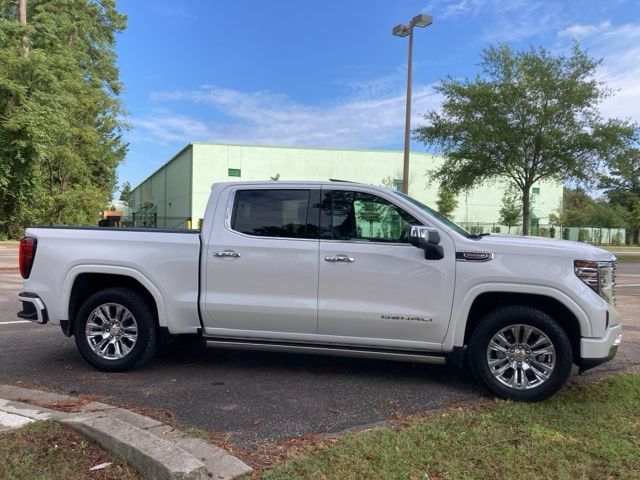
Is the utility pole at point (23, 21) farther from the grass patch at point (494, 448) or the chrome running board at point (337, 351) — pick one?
the grass patch at point (494, 448)

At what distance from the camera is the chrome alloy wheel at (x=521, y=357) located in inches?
186

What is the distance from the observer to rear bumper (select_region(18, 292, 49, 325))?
5578mm

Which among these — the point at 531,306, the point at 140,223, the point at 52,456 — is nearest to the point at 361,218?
the point at 531,306

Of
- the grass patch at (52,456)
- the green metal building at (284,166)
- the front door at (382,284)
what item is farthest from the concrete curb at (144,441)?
the green metal building at (284,166)

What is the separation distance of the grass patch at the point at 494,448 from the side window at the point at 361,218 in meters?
1.71

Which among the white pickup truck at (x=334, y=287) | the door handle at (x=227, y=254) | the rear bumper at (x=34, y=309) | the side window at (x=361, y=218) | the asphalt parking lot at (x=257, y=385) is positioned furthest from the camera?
the rear bumper at (x=34, y=309)

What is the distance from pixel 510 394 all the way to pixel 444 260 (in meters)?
1.30

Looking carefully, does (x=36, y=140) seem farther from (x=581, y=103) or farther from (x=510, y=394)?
(x=510, y=394)

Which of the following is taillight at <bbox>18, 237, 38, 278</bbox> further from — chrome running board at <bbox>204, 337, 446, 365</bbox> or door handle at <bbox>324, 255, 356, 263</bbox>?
door handle at <bbox>324, 255, 356, 263</bbox>

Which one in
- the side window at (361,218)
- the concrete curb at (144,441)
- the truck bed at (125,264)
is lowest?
the concrete curb at (144,441)

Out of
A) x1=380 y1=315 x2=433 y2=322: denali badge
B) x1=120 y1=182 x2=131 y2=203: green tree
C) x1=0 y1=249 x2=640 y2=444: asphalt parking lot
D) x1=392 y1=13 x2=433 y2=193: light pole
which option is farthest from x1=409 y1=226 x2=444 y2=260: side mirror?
x1=120 y1=182 x2=131 y2=203: green tree

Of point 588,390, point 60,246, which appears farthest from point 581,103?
point 60,246

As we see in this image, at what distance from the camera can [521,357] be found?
4.78 m

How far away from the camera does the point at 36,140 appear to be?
2566cm
